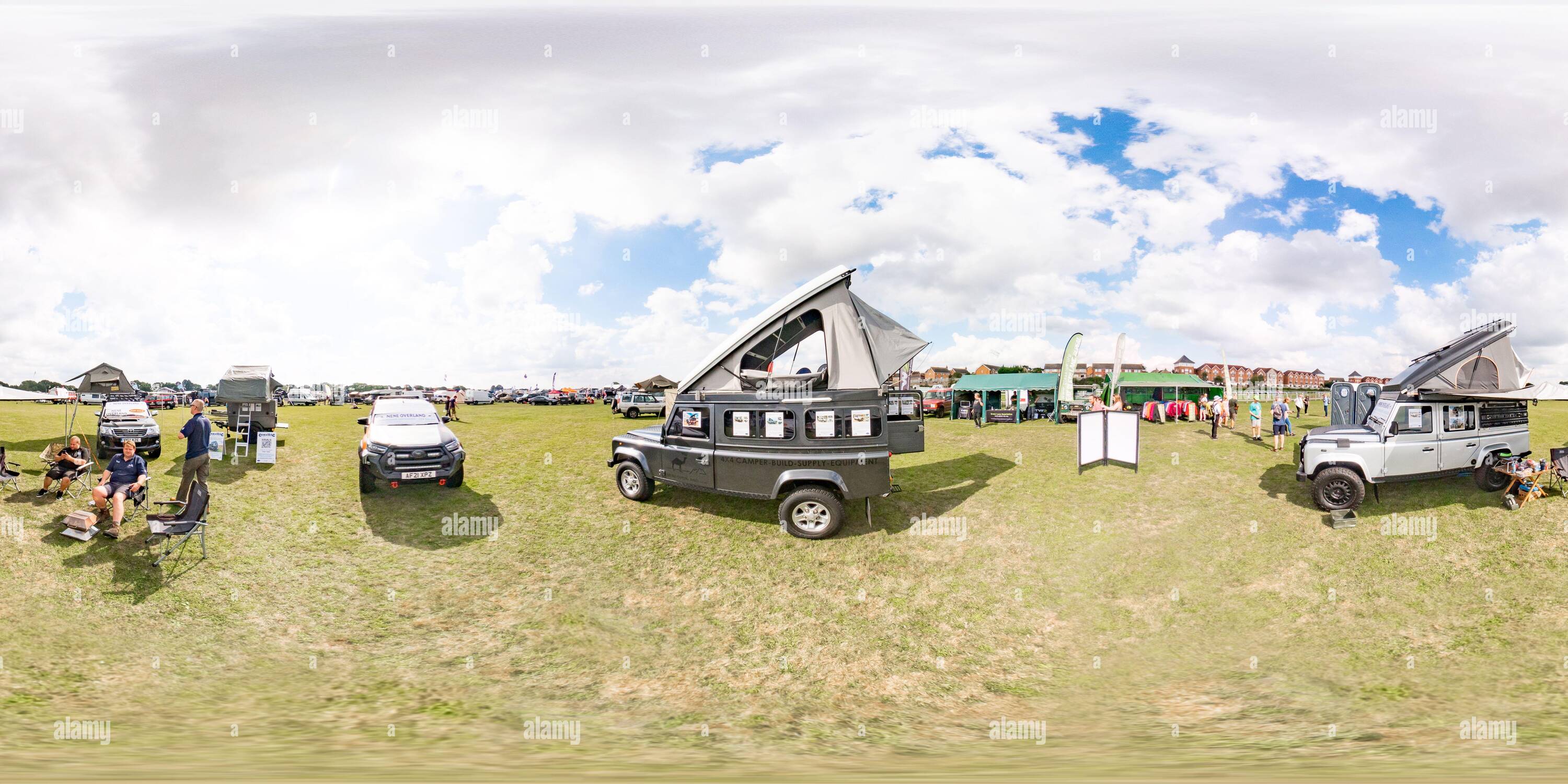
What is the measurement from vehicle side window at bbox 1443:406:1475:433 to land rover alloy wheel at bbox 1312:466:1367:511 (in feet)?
6.57

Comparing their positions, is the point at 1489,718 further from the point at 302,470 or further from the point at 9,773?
the point at 302,470

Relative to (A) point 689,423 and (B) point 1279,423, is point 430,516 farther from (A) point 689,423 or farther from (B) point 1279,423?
(B) point 1279,423

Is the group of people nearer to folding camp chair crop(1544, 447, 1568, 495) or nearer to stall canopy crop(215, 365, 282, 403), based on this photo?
stall canopy crop(215, 365, 282, 403)

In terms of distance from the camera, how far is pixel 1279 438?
15742 millimetres

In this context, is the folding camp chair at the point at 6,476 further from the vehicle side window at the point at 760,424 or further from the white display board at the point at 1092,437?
the white display board at the point at 1092,437

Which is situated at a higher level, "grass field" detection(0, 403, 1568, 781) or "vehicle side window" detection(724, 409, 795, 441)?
"vehicle side window" detection(724, 409, 795, 441)

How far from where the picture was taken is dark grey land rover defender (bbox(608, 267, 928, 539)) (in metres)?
10.2

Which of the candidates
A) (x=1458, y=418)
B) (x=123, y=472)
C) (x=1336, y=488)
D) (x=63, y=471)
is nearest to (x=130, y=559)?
(x=123, y=472)

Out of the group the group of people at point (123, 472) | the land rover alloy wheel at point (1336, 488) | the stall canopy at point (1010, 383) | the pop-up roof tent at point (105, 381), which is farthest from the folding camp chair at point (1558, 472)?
the pop-up roof tent at point (105, 381)

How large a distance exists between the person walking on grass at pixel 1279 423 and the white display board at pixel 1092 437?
16.9 feet

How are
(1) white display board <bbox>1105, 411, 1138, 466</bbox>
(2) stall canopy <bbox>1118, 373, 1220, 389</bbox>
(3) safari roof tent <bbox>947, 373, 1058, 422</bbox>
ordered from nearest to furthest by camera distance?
(1) white display board <bbox>1105, 411, 1138, 466</bbox>
(3) safari roof tent <bbox>947, 373, 1058, 422</bbox>
(2) stall canopy <bbox>1118, 373, 1220, 389</bbox>

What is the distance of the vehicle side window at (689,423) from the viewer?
11070mm

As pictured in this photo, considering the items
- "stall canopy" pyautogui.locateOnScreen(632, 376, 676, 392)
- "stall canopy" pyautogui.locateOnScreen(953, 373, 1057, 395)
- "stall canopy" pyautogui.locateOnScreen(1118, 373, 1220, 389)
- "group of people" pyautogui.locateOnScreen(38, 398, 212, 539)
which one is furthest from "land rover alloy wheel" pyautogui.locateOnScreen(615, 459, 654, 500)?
"stall canopy" pyautogui.locateOnScreen(632, 376, 676, 392)

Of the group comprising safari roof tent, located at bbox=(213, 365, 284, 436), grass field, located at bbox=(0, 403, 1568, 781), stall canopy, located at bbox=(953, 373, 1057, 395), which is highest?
stall canopy, located at bbox=(953, 373, 1057, 395)
